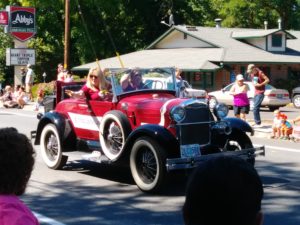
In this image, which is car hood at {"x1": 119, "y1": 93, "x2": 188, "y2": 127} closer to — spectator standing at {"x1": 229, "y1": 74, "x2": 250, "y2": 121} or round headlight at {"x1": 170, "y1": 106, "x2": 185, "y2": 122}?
round headlight at {"x1": 170, "y1": 106, "x2": 185, "y2": 122}

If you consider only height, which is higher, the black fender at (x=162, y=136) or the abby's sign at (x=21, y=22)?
the abby's sign at (x=21, y=22)

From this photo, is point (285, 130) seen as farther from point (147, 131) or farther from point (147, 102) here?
point (147, 131)

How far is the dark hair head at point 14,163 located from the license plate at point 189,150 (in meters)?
5.56

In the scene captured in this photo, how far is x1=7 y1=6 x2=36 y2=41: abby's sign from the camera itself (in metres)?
33.8

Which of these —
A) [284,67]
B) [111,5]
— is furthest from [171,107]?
[111,5]

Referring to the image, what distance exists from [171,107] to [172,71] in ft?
5.55

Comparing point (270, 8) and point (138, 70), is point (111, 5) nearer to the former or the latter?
point (270, 8)

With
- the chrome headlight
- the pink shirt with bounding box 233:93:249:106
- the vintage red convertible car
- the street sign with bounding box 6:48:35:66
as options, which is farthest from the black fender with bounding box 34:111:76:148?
the street sign with bounding box 6:48:35:66

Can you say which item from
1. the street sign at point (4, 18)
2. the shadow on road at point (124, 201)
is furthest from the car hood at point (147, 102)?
the street sign at point (4, 18)

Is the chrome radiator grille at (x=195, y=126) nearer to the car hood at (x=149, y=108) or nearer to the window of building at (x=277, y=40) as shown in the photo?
the car hood at (x=149, y=108)

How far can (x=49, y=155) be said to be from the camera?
1041 centimetres

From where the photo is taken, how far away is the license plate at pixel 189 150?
8328 millimetres

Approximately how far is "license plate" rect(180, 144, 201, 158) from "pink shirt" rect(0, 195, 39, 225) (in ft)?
18.5

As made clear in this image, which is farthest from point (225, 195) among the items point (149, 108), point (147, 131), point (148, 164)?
point (149, 108)
